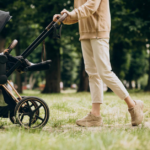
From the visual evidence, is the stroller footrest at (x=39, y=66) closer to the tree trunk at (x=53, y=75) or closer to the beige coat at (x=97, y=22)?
the beige coat at (x=97, y=22)

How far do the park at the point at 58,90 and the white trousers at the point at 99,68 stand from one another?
0.41 ft

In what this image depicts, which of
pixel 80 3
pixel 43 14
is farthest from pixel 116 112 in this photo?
pixel 43 14

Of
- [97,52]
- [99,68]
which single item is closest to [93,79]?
[99,68]

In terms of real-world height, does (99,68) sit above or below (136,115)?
above

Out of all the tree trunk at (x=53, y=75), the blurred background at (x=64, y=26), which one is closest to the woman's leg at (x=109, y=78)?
the blurred background at (x=64, y=26)

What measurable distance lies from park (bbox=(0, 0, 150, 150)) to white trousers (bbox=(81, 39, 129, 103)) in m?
0.12

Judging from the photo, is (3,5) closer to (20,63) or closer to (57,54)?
(57,54)

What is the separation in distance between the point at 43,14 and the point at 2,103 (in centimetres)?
1185

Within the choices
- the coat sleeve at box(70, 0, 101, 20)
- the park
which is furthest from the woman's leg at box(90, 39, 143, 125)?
the coat sleeve at box(70, 0, 101, 20)

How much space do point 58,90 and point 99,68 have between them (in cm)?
1366

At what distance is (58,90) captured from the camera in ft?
57.1

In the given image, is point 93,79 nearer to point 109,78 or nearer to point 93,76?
point 93,76

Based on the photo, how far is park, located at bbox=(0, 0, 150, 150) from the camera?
2455 mm

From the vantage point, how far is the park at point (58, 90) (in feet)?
8.05
